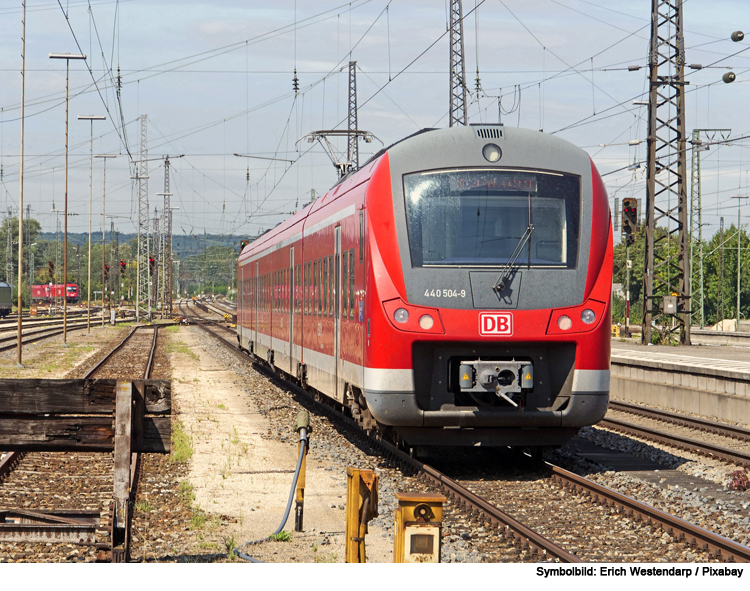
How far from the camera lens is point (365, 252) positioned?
1067cm

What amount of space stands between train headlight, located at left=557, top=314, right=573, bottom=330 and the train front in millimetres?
14

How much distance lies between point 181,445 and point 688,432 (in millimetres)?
7619

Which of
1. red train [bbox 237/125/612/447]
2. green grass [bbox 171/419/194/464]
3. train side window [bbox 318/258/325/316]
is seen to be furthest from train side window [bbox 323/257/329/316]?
red train [bbox 237/125/612/447]

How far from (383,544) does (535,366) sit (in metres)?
3.29

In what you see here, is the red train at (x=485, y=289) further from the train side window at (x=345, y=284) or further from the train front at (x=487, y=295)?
the train side window at (x=345, y=284)

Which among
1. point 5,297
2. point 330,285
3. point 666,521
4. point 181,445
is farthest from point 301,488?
point 5,297

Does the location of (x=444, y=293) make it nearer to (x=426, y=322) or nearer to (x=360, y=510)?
(x=426, y=322)

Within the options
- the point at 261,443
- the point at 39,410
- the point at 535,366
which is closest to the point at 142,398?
the point at 39,410

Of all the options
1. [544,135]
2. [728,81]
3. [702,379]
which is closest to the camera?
[544,135]

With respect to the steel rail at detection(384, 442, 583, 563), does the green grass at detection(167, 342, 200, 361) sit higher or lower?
lower

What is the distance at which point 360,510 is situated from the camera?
6.87 metres

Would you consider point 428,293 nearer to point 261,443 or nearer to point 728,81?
point 261,443

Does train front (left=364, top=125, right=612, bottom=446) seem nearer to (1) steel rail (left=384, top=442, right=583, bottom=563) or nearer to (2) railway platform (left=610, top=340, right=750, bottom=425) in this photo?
(1) steel rail (left=384, top=442, right=583, bottom=563)

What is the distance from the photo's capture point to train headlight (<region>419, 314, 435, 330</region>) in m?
10.1
